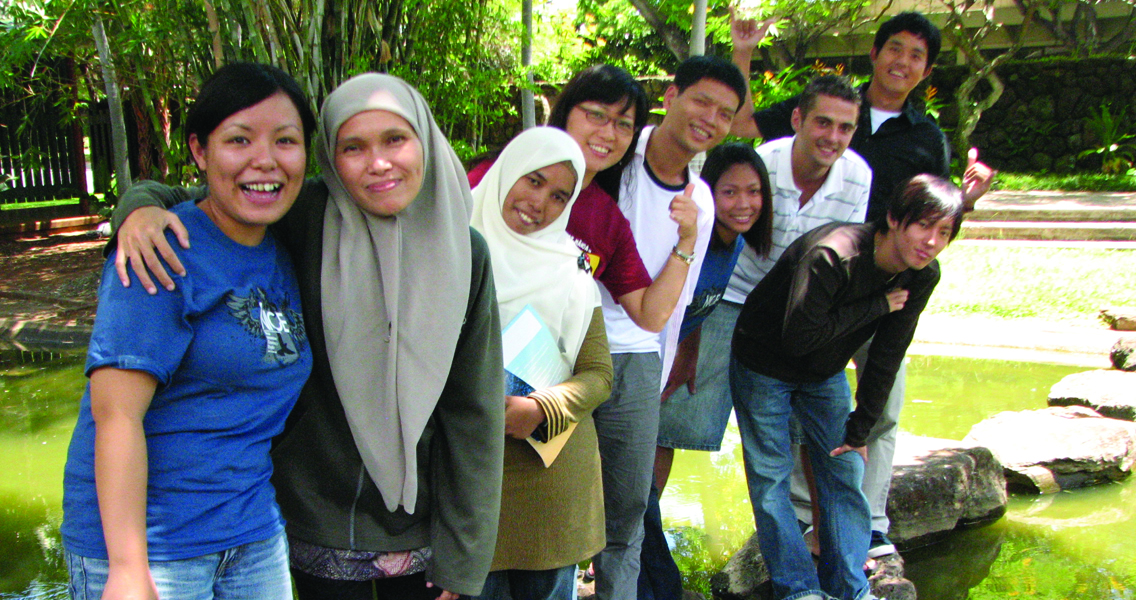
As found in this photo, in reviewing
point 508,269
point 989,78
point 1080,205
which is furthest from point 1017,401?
point 989,78

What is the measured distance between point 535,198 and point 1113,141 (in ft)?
38.4

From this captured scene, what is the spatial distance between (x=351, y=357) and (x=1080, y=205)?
29.9 feet

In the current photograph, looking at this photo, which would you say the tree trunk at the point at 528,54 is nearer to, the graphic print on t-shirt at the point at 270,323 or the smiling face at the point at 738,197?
the smiling face at the point at 738,197

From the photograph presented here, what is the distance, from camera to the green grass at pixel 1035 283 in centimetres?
591

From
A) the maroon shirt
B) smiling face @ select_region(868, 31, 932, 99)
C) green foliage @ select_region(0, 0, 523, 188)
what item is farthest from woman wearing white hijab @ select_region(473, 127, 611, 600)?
smiling face @ select_region(868, 31, 932, 99)

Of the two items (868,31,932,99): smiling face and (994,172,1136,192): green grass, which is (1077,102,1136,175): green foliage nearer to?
(994,172,1136,192): green grass

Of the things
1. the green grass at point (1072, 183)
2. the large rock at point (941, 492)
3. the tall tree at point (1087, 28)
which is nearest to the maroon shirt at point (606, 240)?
the large rock at point (941, 492)

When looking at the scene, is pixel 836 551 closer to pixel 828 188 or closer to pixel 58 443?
pixel 828 188

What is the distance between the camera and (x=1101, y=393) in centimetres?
432

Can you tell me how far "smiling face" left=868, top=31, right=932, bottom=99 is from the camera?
9.62 ft

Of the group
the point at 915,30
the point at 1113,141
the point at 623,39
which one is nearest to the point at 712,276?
the point at 915,30

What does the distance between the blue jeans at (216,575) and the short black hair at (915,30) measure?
253 centimetres

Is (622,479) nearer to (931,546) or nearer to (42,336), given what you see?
(931,546)

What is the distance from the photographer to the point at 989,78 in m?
11.5
